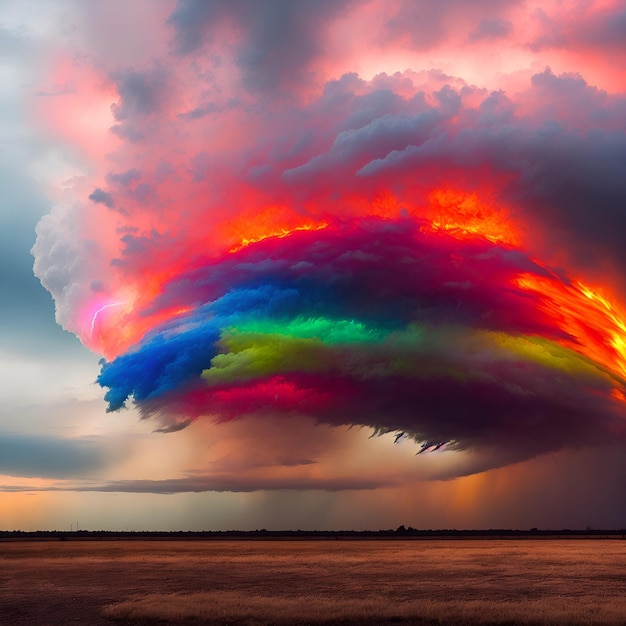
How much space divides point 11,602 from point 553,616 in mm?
30424

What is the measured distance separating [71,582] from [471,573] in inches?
1211

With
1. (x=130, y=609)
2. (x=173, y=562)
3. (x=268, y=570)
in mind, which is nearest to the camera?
(x=130, y=609)

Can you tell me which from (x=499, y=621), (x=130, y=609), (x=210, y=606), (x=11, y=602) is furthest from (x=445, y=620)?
(x=11, y=602)

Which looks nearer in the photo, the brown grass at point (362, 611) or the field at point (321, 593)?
the brown grass at point (362, 611)

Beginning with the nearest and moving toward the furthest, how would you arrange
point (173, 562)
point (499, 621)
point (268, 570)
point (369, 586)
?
point (499, 621) → point (369, 586) → point (268, 570) → point (173, 562)

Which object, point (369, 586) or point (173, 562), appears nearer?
point (369, 586)

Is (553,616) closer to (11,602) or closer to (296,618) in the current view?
(296,618)

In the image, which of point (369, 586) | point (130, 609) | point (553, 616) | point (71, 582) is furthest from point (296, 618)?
point (71, 582)

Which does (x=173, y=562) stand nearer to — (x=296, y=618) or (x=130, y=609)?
(x=130, y=609)

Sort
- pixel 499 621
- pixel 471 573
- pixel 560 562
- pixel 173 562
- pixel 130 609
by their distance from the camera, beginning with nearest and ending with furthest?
pixel 499 621 < pixel 130 609 < pixel 471 573 < pixel 560 562 < pixel 173 562

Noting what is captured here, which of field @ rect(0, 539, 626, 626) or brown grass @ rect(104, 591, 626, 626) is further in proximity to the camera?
field @ rect(0, 539, 626, 626)

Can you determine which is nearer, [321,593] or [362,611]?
[362,611]

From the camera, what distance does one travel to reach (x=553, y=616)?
35.9 meters

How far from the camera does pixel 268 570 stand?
6906cm
